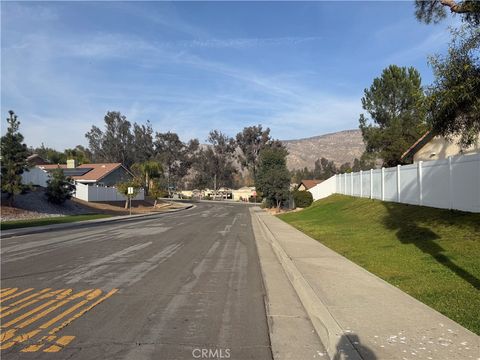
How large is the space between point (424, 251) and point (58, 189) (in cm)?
3821

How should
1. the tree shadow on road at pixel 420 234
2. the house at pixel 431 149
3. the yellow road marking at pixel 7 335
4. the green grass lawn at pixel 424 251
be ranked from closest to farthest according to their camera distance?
the yellow road marking at pixel 7 335
the green grass lawn at pixel 424 251
the tree shadow on road at pixel 420 234
the house at pixel 431 149

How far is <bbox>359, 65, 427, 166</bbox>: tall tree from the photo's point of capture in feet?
151

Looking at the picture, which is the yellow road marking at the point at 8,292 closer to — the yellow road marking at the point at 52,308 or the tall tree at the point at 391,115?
the yellow road marking at the point at 52,308

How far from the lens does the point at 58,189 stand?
4397cm

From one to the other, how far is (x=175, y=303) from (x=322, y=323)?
8.63 feet

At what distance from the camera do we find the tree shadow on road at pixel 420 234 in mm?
9734

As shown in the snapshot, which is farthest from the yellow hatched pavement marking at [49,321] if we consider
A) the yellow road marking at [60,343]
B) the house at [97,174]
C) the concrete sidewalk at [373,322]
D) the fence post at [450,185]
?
the house at [97,174]

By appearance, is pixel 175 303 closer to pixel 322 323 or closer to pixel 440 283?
pixel 322 323

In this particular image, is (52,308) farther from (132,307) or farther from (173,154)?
(173,154)

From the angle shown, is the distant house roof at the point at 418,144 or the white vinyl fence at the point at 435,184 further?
the distant house roof at the point at 418,144

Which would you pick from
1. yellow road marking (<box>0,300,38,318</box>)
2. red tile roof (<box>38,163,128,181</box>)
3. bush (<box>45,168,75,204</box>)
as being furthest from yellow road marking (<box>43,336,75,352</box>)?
red tile roof (<box>38,163,128,181</box>)

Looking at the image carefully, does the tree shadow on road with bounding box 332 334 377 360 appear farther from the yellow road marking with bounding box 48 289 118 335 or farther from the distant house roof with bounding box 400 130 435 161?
the distant house roof with bounding box 400 130 435 161

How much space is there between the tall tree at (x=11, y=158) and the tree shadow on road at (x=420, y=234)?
27.2 metres

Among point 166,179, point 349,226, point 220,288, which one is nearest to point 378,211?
point 349,226
